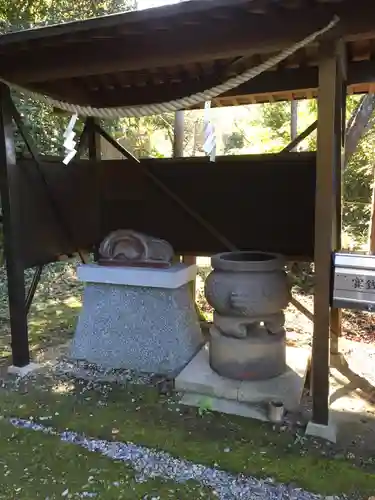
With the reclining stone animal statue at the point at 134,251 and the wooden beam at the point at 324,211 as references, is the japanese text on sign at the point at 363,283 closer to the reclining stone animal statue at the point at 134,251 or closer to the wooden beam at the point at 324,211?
the wooden beam at the point at 324,211

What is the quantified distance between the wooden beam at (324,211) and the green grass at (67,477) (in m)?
0.94

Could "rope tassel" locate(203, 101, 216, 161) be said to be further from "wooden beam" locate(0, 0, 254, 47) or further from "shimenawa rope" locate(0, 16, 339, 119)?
"wooden beam" locate(0, 0, 254, 47)

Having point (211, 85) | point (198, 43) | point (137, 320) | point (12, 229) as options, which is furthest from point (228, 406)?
point (211, 85)

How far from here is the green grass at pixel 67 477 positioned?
211 centimetres

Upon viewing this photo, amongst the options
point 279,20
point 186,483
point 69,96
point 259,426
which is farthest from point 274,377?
point 69,96

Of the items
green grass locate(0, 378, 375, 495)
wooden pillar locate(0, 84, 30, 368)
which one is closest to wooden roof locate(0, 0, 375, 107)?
wooden pillar locate(0, 84, 30, 368)

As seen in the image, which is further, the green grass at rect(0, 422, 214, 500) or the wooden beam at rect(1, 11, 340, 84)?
the wooden beam at rect(1, 11, 340, 84)

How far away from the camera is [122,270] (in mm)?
3605

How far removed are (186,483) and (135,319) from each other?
159cm

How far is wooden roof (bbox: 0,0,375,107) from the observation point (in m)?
2.29

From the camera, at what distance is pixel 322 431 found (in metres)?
2.59

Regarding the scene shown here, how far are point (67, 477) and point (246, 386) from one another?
1304mm

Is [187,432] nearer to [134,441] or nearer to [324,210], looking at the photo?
[134,441]

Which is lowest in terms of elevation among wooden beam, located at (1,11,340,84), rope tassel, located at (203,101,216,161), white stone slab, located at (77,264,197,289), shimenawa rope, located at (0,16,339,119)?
white stone slab, located at (77,264,197,289)
